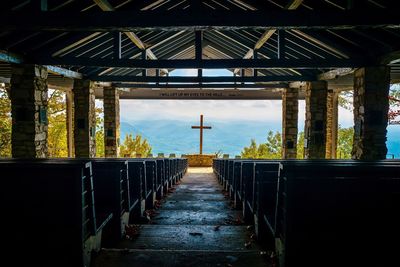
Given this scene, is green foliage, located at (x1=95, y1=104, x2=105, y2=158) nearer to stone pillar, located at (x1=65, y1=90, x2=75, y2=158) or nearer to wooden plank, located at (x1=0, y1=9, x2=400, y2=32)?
stone pillar, located at (x1=65, y1=90, x2=75, y2=158)

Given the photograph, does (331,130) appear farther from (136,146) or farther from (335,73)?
(136,146)

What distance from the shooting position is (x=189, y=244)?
3117 mm

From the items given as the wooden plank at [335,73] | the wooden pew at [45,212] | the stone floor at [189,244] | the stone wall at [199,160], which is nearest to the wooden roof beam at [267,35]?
the wooden plank at [335,73]

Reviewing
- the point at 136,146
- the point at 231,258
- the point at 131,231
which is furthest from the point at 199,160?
the point at 231,258

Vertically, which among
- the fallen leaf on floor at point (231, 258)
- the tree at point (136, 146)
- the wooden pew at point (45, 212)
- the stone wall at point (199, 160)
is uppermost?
the wooden pew at point (45, 212)

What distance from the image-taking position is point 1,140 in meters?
17.6

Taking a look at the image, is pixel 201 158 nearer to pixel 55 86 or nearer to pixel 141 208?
pixel 55 86

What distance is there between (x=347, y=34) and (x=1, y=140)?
18.3 metres

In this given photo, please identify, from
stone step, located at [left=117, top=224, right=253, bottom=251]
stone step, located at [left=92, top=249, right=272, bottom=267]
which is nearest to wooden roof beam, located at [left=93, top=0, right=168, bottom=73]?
stone step, located at [left=117, top=224, right=253, bottom=251]

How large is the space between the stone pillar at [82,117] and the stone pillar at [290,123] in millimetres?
7466

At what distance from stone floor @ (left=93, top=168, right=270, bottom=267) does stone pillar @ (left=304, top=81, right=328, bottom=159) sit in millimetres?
6349

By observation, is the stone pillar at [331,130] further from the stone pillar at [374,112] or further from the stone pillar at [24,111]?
the stone pillar at [24,111]

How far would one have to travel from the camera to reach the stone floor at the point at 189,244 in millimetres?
2578

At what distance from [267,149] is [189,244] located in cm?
2261
